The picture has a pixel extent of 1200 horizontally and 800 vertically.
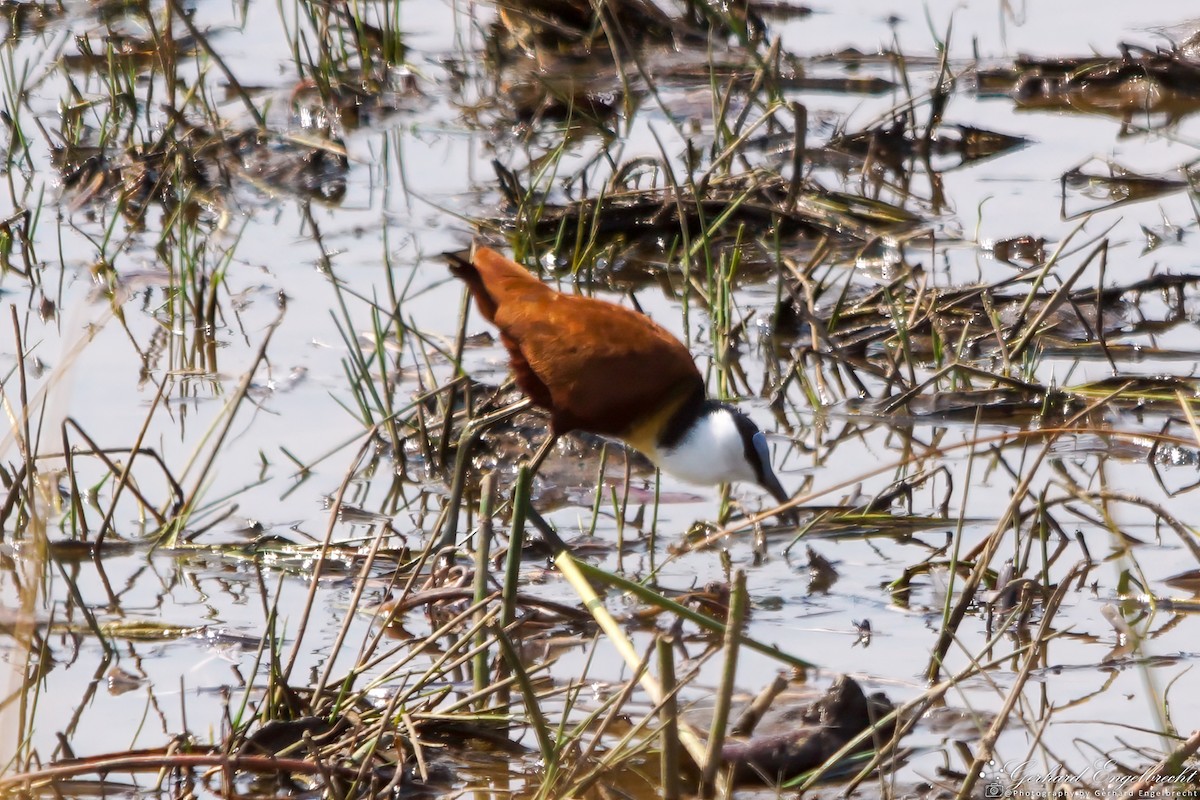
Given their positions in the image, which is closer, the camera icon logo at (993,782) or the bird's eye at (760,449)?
the camera icon logo at (993,782)

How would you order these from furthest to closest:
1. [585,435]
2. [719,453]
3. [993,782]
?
[585,435], [719,453], [993,782]

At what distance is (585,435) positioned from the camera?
17.2 feet

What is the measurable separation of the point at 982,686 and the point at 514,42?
5.33m

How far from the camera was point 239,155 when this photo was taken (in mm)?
6996

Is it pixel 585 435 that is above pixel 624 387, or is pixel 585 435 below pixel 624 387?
below

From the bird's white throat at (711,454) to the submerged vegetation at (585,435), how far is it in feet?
0.38

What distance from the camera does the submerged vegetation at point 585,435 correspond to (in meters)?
3.23

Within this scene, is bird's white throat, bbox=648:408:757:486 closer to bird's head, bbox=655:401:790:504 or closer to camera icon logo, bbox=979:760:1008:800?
bird's head, bbox=655:401:790:504

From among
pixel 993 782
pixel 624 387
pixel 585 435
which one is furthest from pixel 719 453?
pixel 993 782

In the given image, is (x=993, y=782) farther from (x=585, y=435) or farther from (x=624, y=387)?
(x=585, y=435)

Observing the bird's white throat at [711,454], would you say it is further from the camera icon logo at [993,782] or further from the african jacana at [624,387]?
the camera icon logo at [993,782]

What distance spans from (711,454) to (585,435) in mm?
842

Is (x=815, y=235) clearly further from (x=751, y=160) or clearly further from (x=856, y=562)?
(x=856, y=562)

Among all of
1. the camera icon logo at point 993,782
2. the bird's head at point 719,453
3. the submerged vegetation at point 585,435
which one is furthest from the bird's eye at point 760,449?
the camera icon logo at point 993,782
